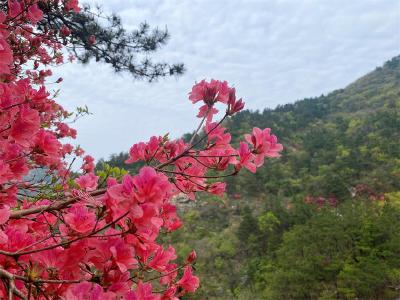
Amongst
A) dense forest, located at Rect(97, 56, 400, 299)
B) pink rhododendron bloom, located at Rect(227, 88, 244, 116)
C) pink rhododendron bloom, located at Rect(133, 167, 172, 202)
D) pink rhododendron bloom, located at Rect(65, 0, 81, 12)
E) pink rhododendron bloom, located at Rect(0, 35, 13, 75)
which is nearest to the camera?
pink rhododendron bloom, located at Rect(133, 167, 172, 202)

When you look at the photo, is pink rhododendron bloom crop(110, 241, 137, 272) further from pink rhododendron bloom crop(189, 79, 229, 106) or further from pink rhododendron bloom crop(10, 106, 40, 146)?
pink rhododendron bloom crop(189, 79, 229, 106)

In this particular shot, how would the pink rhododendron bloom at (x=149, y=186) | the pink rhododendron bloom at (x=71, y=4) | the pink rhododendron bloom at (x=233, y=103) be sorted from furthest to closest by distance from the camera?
the pink rhododendron bloom at (x=71, y=4) < the pink rhododendron bloom at (x=233, y=103) < the pink rhododendron bloom at (x=149, y=186)

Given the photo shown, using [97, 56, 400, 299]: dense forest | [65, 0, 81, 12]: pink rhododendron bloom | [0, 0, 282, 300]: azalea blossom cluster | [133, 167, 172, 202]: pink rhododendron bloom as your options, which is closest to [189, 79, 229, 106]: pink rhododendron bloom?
[0, 0, 282, 300]: azalea blossom cluster

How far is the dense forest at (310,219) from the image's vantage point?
11.6 meters

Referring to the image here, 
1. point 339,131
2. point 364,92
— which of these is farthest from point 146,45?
point 364,92

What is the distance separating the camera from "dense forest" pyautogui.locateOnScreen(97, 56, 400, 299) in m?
11.6

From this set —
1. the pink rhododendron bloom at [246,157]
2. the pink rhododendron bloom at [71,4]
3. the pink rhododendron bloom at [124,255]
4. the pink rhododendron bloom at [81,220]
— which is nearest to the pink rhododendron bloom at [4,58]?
the pink rhododendron bloom at [81,220]

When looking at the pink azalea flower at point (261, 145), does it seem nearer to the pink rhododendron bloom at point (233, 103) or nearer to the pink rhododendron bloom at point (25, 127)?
the pink rhododendron bloom at point (233, 103)

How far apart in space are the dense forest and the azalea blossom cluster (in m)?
0.24

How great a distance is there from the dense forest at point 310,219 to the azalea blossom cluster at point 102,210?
0.78 feet

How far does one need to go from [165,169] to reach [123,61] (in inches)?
98.4

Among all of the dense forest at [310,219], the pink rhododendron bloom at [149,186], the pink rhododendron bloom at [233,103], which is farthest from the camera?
the dense forest at [310,219]

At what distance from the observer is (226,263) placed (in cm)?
1781

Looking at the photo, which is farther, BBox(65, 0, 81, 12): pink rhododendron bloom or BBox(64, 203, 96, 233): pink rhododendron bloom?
BBox(65, 0, 81, 12): pink rhododendron bloom
